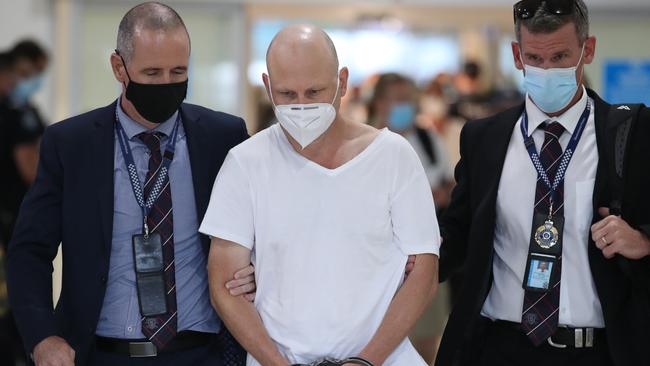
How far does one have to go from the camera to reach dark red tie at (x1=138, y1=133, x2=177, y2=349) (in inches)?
126

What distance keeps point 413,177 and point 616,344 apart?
2.68ft

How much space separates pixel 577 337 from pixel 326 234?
887mm

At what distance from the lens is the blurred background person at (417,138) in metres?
6.18

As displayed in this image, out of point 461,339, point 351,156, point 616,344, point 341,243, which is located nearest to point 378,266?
point 341,243

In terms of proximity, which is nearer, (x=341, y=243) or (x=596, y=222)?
(x=341, y=243)

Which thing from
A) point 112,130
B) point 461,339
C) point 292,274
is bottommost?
point 461,339

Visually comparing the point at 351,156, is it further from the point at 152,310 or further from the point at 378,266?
the point at 152,310

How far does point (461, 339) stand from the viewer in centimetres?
344

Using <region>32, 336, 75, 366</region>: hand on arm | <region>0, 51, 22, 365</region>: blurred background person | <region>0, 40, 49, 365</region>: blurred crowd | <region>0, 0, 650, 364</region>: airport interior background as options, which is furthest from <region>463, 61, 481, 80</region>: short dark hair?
<region>32, 336, 75, 366</region>: hand on arm

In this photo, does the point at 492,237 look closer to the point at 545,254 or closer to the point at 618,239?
the point at 545,254

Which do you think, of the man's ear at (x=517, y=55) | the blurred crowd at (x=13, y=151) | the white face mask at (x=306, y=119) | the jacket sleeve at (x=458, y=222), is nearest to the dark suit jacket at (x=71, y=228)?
the white face mask at (x=306, y=119)

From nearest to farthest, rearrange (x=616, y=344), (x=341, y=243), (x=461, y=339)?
(x=341, y=243), (x=616, y=344), (x=461, y=339)

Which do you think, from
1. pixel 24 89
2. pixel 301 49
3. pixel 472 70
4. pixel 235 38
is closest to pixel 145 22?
pixel 301 49

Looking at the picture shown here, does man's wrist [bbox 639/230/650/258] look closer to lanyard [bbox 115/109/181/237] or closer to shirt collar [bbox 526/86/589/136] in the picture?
shirt collar [bbox 526/86/589/136]
